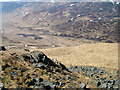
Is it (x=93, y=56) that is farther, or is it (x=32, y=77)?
(x=93, y=56)

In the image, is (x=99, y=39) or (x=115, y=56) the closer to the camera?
(x=115, y=56)

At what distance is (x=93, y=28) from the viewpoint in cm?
18600

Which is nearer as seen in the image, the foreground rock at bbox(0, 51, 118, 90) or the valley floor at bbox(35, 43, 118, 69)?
the foreground rock at bbox(0, 51, 118, 90)

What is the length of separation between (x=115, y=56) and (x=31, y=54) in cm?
2126

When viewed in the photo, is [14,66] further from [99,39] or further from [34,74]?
[99,39]

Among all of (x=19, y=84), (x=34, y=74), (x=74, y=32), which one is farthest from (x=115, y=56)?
(x=74, y=32)

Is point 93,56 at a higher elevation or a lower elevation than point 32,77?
lower

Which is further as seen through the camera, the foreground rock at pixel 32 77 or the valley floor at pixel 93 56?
the valley floor at pixel 93 56

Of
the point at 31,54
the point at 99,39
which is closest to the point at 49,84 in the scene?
the point at 31,54

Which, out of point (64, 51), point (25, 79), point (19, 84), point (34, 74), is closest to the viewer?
point (19, 84)

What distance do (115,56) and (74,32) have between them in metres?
144

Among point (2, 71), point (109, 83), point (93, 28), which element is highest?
point (93, 28)

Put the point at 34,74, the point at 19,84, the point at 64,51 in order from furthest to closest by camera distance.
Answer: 1. the point at 64,51
2. the point at 34,74
3. the point at 19,84

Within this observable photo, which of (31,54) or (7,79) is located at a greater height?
(31,54)
